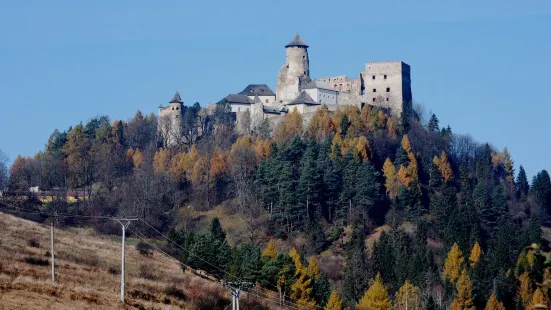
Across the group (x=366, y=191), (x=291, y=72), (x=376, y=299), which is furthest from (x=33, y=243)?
(x=291, y=72)

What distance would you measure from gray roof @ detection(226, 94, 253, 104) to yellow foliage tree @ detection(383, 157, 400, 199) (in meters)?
24.3

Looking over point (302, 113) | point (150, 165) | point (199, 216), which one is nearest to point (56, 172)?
point (150, 165)

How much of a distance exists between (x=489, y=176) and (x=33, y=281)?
65.2 metres

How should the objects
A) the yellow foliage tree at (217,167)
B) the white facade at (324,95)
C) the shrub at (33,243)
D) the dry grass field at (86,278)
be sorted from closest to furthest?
the dry grass field at (86,278) < the shrub at (33,243) < the yellow foliage tree at (217,167) < the white facade at (324,95)

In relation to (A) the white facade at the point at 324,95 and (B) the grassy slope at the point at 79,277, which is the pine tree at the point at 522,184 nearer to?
(A) the white facade at the point at 324,95

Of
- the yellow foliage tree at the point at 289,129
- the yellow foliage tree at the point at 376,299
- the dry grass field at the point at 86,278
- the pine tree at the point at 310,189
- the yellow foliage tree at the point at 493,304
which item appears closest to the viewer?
the dry grass field at the point at 86,278

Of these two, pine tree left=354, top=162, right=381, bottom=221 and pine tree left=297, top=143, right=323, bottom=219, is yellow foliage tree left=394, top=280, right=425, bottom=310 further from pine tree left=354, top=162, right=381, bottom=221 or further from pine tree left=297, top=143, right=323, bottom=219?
pine tree left=297, top=143, right=323, bottom=219

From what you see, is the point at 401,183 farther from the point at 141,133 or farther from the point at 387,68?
the point at 141,133

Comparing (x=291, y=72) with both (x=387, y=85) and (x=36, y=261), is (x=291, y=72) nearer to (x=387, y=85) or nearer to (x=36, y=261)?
(x=387, y=85)

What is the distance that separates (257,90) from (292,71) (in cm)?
665

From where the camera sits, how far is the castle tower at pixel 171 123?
98438 millimetres

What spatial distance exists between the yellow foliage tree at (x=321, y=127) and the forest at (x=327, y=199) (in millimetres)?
120

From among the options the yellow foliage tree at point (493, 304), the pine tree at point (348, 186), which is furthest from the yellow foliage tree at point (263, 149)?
the yellow foliage tree at point (493, 304)

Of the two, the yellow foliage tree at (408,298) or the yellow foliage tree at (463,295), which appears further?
the yellow foliage tree at (463,295)
